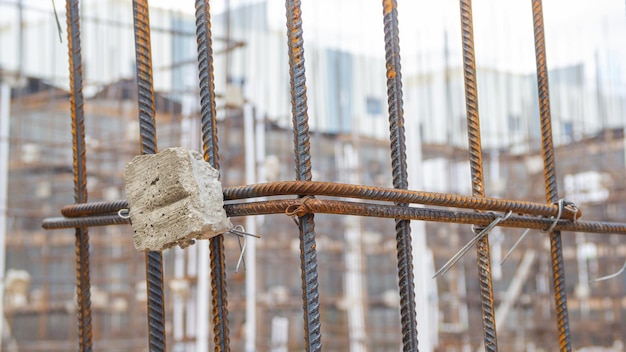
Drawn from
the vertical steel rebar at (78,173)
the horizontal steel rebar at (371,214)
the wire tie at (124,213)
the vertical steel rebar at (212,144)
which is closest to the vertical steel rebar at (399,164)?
the horizontal steel rebar at (371,214)

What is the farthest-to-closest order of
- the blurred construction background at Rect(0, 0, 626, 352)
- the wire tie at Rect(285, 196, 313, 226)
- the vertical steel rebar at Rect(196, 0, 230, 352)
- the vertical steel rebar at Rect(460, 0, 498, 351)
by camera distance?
1. the blurred construction background at Rect(0, 0, 626, 352)
2. the vertical steel rebar at Rect(460, 0, 498, 351)
3. the vertical steel rebar at Rect(196, 0, 230, 352)
4. the wire tie at Rect(285, 196, 313, 226)

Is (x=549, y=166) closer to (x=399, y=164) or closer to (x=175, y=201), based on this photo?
(x=399, y=164)

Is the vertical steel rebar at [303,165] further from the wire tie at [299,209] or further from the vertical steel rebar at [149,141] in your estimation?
the vertical steel rebar at [149,141]

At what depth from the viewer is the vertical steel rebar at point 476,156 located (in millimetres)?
1279

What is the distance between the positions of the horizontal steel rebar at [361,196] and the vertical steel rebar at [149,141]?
10 centimetres

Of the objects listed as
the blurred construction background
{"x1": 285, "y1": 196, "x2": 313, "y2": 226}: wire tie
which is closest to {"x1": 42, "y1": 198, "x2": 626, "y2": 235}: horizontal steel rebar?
{"x1": 285, "y1": 196, "x2": 313, "y2": 226}: wire tie

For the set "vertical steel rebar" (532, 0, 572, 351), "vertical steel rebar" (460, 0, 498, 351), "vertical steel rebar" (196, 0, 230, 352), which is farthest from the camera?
"vertical steel rebar" (532, 0, 572, 351)

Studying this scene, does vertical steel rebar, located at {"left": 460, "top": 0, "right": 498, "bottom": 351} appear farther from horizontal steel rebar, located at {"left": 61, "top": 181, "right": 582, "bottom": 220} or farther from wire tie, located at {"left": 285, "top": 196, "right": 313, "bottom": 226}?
wire tie, located at {"left": 285, "top": 196, "right": 313, "bottom": 226}

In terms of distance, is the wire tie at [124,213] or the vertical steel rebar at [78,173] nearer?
the wire tie at [124,213]

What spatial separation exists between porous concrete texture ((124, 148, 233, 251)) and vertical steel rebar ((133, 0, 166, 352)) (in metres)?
0.08

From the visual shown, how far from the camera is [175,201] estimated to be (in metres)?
1.07

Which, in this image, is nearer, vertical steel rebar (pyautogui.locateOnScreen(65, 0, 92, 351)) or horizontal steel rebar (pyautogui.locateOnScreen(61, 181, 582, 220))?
horizontal steel rebar (pyautogui.locateOnScreen(61, 181, 582, 220))

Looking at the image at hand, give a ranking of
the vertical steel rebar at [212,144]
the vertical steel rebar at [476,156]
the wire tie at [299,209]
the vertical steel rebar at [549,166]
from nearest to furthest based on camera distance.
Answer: the wire tie at [299,209] < the vertical steel rebar at [212,144] < the vertical steel rebar at [476,156] < the vertical steel rebar at [549,166]

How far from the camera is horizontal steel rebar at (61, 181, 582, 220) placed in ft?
3.32
